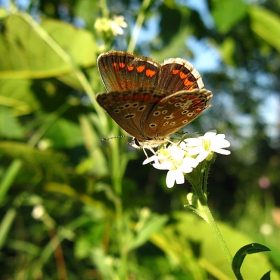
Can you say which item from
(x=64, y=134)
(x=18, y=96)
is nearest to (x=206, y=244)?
(x=64, y=134)

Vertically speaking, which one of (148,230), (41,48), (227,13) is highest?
(227,13)

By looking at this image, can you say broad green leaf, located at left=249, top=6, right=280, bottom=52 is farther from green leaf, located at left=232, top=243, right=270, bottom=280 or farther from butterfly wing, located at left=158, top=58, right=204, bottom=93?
green leaf, located at left=232, top=243, right=270, bottom=280

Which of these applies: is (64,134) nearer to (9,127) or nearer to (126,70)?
(9,127)

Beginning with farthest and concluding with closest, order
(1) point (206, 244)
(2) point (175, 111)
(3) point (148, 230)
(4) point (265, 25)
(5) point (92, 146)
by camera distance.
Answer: (5) point (92, 146)
(4) point (265, 25)
(1) point (206, 244)
(3) point (148, 230)
(2) point (175, 111)

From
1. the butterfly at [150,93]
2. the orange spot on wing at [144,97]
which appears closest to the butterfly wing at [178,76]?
the butterfly at [150,93]

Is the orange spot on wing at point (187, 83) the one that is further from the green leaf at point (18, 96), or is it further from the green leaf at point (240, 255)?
the green leaf at point (18, 96)

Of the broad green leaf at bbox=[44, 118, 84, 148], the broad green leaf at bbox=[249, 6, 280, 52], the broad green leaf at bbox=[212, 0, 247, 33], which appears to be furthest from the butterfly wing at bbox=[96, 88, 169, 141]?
the broad green leaf at bbox=[249, 6, 280, 52]
